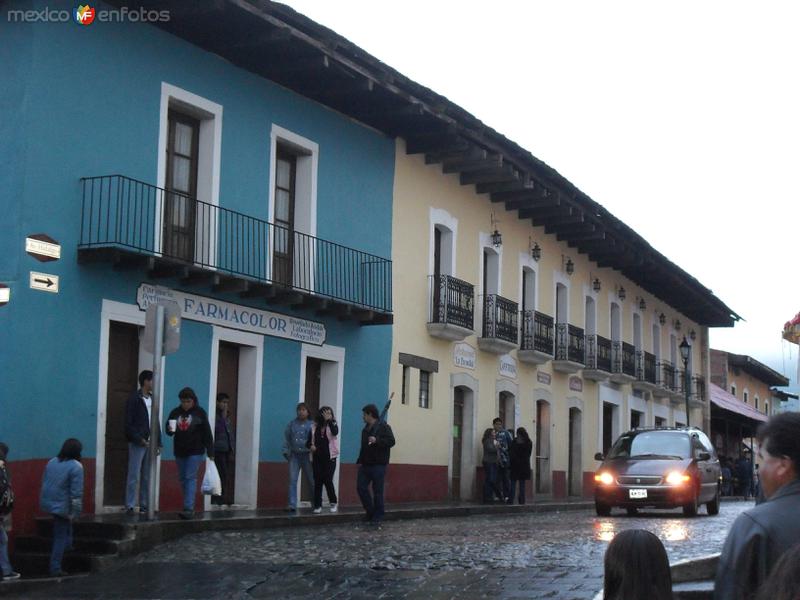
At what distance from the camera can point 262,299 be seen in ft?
67.5

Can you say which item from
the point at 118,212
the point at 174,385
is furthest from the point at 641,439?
the point at 118,212

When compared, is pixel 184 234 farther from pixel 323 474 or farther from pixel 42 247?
pixel 323 474

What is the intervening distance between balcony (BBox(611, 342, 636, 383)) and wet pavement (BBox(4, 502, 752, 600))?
787 inches

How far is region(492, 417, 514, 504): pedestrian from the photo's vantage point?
89.0ft

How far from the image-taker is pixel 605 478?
75.6 feet

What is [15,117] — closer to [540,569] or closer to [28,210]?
[28,210]

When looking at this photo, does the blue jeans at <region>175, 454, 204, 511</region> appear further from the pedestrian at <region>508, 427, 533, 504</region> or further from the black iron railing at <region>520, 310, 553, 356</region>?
the black iron railing at <region>520, 310, 553, 356</region>

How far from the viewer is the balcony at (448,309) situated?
26016mm

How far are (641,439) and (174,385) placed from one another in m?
9.44

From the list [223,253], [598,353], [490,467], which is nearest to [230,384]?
[223,253]

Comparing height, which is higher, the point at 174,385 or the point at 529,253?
the point at 529,253

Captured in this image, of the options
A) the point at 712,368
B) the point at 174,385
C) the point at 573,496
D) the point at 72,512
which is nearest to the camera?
the point at 72,512

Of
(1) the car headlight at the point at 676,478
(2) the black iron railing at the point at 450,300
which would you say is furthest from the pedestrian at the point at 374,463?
(2) the black iron railing at the point at 450,300

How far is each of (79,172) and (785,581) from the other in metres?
15.0
